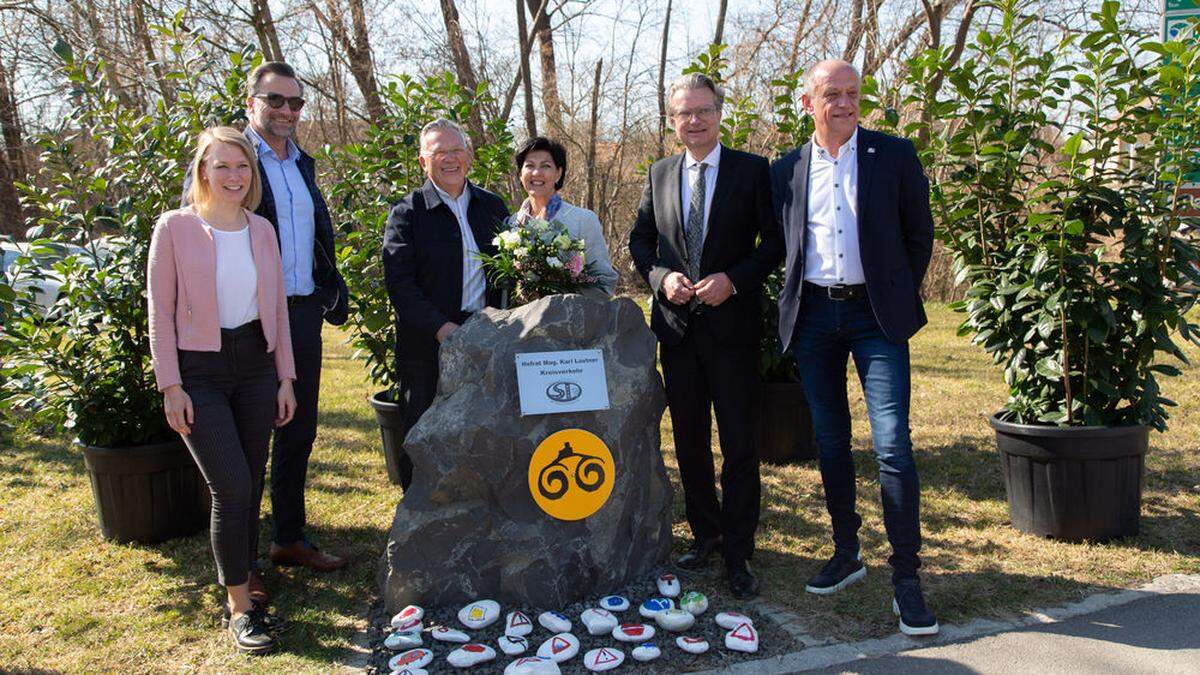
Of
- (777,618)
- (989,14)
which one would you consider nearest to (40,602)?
(777,618)

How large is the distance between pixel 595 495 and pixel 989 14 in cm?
1221

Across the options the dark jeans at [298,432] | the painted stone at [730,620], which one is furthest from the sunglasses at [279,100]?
the painted stone at [730,620]

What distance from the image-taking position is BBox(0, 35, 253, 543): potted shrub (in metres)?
4.62

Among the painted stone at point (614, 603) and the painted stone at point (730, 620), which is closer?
the painted stone at point (730, 620)

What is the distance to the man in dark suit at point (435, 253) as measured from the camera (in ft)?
13.2

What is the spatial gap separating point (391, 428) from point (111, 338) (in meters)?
1.69

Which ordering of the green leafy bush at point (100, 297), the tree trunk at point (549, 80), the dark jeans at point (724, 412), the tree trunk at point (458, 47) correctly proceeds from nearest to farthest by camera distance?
the dark jeans at point (724, 412), the green leafy bush at point (100, 297), the tree trunk at point (458, 47), the tree trunk at point (549, 80)

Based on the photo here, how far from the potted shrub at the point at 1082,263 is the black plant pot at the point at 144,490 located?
14.3 ft

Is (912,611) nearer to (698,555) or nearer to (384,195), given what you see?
(698,555)

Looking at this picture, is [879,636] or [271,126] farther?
[271,126]

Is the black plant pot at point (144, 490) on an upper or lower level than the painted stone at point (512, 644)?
upper

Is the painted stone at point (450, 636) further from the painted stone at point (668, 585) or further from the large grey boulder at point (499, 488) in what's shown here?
the painted stone at point (668, 585)

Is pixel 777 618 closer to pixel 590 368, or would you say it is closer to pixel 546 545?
pixel 546 545

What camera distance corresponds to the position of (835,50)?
39.5ft
